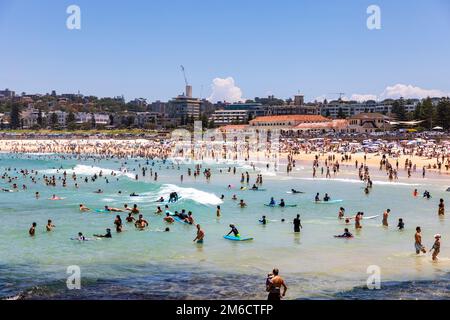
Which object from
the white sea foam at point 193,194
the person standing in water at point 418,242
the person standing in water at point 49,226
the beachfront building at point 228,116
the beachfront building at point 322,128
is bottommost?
the white sea foam at point 193,194

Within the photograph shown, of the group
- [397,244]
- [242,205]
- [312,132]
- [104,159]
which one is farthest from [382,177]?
[312,132]

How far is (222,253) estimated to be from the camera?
19953 mm

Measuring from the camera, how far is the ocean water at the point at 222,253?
15.1 m

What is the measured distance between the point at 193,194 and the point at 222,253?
20.1 metres

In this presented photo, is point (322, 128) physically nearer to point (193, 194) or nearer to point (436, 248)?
point (193, 194)

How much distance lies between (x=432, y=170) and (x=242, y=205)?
95.5ft

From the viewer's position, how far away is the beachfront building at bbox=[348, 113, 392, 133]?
110688 mm

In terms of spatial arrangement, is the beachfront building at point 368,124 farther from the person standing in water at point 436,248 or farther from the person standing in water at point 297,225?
the person standing in water at point 436,248

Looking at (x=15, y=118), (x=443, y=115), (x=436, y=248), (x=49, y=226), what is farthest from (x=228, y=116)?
(x=436, y=248)

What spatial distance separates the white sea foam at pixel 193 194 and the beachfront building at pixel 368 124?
7296 centimetres

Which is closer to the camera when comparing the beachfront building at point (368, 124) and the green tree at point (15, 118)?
the beachfront building at point (368, 124)

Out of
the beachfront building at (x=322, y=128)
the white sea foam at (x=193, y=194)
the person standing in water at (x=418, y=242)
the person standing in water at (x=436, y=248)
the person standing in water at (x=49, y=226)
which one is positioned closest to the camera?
the person standing in water at (x=436, y=248)

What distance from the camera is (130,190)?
146 feet

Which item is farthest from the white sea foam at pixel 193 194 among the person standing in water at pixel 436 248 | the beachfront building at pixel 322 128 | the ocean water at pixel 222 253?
the beachfront building at pixel 322 128
